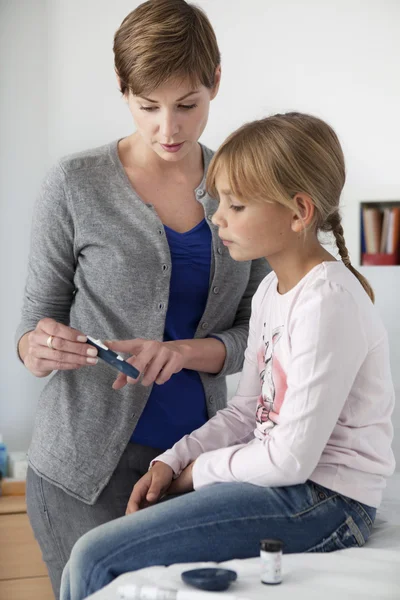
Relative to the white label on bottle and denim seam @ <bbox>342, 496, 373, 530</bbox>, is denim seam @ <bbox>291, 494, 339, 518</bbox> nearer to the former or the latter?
denim seam @ <bbox>342, 496, 373, 530</bbox>

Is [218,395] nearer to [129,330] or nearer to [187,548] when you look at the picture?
[129,330]

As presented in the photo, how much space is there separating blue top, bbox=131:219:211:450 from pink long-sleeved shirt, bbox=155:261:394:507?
22 centimetres

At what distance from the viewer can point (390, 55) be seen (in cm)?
280

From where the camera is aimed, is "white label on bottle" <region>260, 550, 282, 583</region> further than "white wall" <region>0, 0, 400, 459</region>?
No

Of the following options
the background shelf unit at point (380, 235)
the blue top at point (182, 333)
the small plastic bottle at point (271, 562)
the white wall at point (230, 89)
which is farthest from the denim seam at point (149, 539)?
the background shelf unit at point (380, 235)

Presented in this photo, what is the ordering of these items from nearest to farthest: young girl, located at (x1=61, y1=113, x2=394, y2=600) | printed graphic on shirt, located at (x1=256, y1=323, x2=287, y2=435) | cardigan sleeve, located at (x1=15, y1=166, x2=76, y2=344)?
1. young girl, located at (x1=61, y1=113, x2=394, y2=600)
2. printed graphic on shirt, located at (x1=256, y1=323, x2=287, y2=435)
3. cardigan sleeve, located at (x1=15, y1=166, x2=76, y2=344)

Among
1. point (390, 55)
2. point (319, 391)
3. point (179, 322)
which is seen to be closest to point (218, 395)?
point (179, 322)

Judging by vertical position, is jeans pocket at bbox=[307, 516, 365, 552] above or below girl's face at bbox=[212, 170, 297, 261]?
below

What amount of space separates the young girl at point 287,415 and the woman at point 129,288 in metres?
0.14

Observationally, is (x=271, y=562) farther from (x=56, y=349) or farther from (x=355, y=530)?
(x=56, y=349)

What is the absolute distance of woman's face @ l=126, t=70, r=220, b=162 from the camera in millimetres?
1389

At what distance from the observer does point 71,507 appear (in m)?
1.47

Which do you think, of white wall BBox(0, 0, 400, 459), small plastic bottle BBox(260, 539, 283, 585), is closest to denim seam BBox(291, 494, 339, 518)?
small plastic bottle BBox(260, 539, 283, 585)

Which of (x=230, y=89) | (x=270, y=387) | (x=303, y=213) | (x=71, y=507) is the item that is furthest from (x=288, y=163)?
(x=230, y=89)
